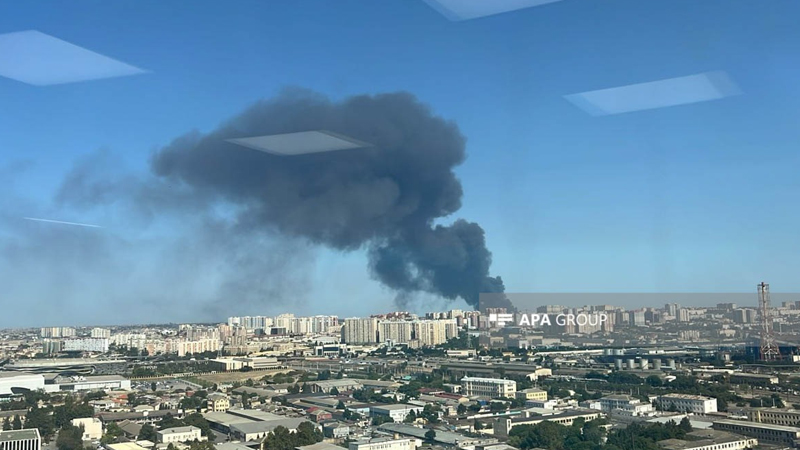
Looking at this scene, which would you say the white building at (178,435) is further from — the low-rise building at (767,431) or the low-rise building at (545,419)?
the low-rise building at (767,431)

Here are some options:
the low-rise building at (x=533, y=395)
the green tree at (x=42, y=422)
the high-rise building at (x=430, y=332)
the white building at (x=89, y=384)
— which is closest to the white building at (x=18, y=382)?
the white building at (x=89, y=384)

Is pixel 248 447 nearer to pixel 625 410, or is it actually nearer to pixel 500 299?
pixel 625 410

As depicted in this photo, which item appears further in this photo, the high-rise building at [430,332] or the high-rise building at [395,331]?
the high-rise building at [395,331]

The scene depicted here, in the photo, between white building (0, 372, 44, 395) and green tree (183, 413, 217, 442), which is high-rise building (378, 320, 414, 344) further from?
green tree (183, 413, 217, 442)

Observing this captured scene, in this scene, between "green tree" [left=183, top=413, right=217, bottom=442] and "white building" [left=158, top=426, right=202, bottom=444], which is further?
"green tree" [left=183, top=413, right=217, bottom=442]

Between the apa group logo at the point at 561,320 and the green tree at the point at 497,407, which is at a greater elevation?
the apa group logo at the point at 561,320

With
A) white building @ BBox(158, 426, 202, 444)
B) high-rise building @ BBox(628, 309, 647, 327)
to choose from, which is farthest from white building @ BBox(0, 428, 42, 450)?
high-rise building @ BBox(628, 309, 647, 327)
